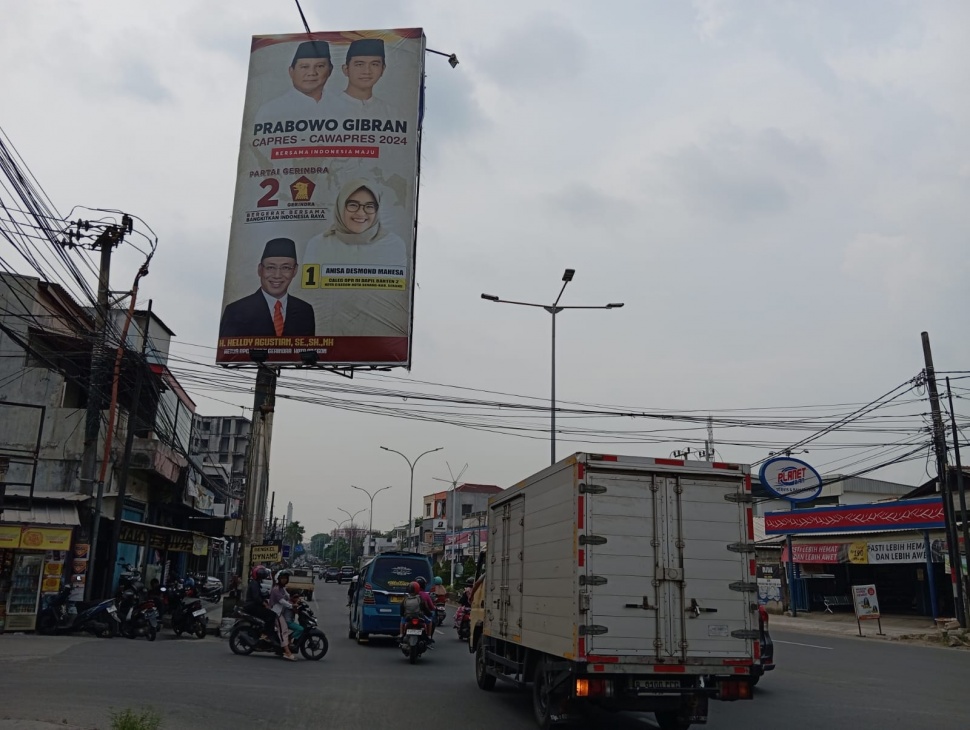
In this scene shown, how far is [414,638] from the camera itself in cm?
1554

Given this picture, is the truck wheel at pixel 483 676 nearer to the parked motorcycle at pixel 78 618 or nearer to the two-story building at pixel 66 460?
the two-story building at pixel 66 460

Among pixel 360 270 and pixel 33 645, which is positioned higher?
pixel 360 270

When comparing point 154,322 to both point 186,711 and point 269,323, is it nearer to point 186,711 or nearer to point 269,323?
point 269,323

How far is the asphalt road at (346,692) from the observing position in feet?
30.1

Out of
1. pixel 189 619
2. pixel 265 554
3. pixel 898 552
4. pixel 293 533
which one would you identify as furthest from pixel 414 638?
pixel 293 533

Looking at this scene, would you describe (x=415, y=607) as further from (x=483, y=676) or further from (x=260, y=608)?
(x=483, y=676)

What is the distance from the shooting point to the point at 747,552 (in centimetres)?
870

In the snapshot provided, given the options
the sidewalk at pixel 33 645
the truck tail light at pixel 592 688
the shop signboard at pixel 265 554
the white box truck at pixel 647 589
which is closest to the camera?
the truck tail light at pixel 592 688

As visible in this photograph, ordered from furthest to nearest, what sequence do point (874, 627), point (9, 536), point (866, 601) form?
point (874, 627), point (866, 601), point (9, 536)

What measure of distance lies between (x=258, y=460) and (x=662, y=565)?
1645 cm

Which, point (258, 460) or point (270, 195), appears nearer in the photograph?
point (258, 460)

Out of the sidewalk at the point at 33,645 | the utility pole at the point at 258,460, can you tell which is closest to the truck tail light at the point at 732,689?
the sidewalk at the point at 33,645

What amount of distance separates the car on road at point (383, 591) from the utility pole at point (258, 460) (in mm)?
3985

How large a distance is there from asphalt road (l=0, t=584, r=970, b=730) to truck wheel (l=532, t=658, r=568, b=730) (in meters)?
0.39
